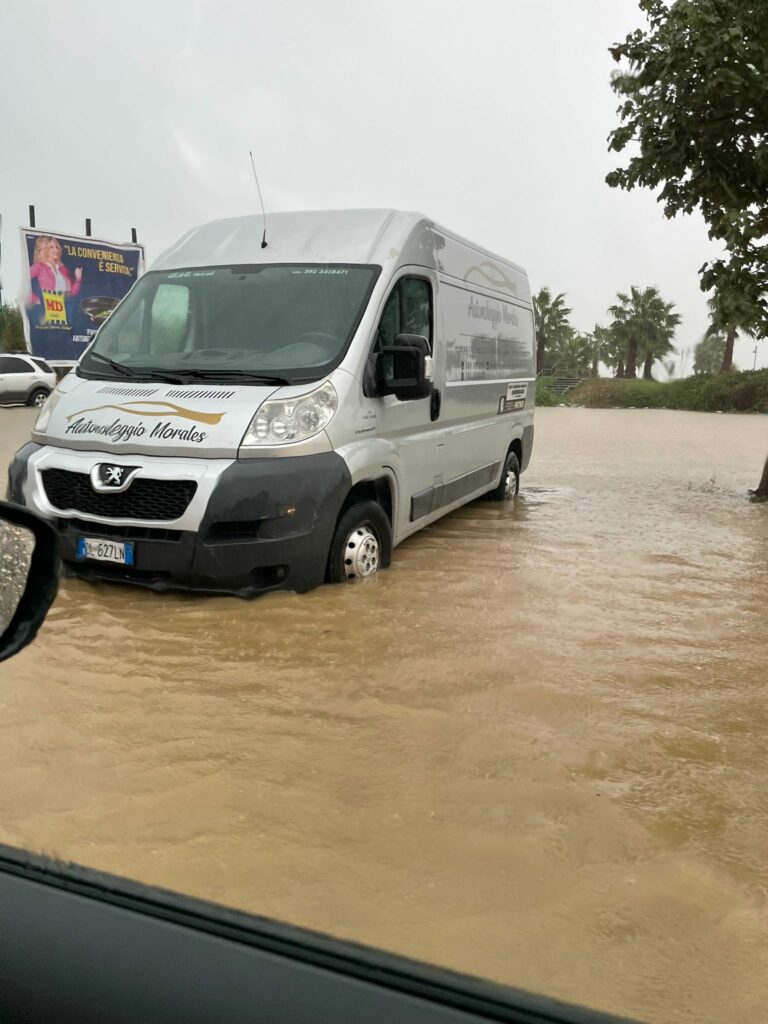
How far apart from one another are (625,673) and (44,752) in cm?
252

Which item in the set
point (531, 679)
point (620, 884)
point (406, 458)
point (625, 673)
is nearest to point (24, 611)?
point (620, 884)

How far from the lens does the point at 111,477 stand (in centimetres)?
473

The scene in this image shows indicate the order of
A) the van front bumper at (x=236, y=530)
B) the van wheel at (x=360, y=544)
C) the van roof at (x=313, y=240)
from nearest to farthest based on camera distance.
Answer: the van front bumper at (x=236, y=530)
the van wheel at (x=360, y=544)
the van roof at (x=313, y=240)

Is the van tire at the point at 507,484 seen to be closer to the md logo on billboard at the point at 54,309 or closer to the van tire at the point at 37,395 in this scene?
the van tire at the point at 37,395

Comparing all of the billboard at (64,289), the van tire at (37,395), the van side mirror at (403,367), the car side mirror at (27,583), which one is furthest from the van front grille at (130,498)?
the billboard at (64,289)

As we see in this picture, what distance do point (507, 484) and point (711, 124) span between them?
507 cm

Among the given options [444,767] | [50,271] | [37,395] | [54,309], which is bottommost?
[444,767]

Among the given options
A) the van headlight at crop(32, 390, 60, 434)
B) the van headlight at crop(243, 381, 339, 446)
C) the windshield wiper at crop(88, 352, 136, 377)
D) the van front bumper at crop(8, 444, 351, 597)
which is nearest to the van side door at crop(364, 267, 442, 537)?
the van headlight at crop(243, 381, 339, 446)

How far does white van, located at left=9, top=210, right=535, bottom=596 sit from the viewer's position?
15.3ft

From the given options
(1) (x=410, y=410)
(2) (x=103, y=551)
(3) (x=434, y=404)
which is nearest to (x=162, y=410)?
(2) (x=103, y=551)

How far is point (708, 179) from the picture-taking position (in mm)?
10570

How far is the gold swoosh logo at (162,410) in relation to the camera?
4.83 metres

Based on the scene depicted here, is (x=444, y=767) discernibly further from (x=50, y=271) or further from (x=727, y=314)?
(x=50, y=271)

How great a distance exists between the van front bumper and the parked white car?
19736 mm
